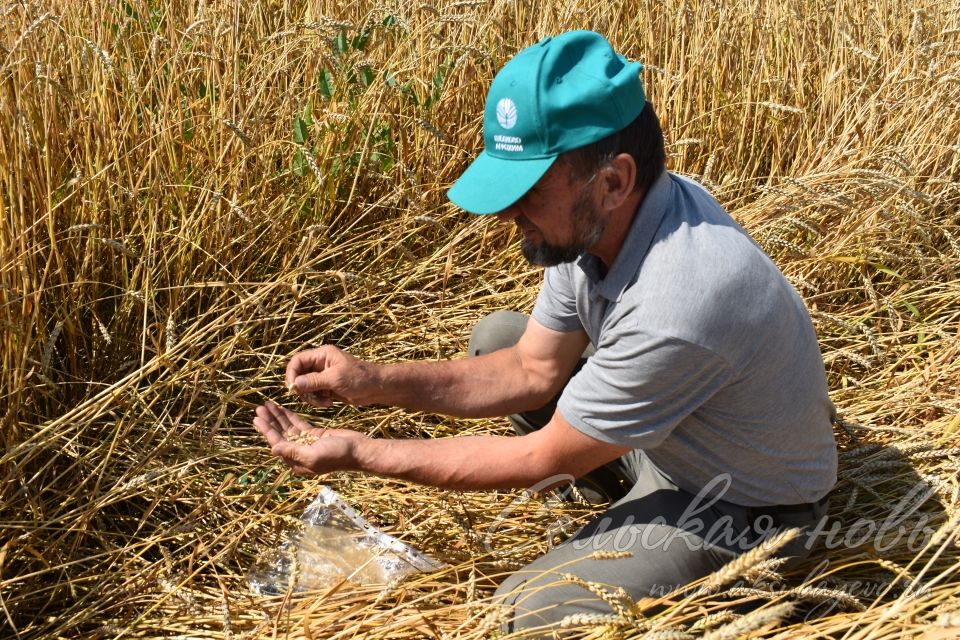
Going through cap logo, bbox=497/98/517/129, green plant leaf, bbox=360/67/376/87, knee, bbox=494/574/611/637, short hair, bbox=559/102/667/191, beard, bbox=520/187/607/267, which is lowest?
knee, bbox=494/574/611/637

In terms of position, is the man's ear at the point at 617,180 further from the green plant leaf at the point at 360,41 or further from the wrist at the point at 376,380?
the green plant leaf at the point at 360,41

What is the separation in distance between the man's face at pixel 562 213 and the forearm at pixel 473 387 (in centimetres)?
49

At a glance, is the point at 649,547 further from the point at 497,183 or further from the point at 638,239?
the point at 497,183

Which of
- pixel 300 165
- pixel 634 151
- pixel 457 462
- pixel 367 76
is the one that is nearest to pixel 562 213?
pixel 634 151

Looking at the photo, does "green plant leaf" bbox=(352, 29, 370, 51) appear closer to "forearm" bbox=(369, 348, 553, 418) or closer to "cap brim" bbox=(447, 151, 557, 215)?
"forearm" bbox=(369, 348, 553, 418)

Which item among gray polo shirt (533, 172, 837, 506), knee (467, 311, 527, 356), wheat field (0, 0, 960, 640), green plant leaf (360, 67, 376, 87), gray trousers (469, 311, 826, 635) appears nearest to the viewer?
gray polo shirt (533, 172, 837, 506)

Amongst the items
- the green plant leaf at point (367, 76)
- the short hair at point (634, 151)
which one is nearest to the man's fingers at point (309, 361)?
the short hair at point (634, 151)

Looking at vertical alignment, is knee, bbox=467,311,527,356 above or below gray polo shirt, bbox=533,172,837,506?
below

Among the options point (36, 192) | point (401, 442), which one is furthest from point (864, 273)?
point (36, 192)

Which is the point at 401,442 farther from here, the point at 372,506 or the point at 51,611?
the point at 51,611

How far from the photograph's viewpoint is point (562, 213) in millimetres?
1760

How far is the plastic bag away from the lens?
2098mm

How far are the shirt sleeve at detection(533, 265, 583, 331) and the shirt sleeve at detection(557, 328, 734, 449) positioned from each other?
30 cm

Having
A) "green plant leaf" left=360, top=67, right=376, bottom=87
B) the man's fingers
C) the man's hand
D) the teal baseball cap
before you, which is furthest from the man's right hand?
"green plant leaf" left=360, top=67, right=376, bottom=87
